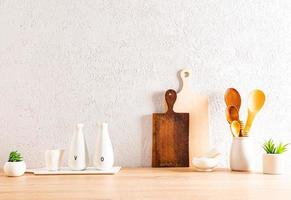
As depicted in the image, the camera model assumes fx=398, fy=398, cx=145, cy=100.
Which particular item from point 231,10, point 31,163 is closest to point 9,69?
point 31,163

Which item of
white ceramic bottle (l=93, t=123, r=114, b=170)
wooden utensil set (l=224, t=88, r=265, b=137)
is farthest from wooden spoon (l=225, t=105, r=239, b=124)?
white ceramic bottle (l=93, t=123, r=114, b=170)

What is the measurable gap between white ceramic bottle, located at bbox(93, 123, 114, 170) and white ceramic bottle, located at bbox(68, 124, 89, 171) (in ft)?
0.13

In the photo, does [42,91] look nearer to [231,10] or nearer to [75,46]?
[75,46]

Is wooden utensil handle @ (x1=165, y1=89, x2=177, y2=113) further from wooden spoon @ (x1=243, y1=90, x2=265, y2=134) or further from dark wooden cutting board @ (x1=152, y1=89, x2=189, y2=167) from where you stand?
wooden spoon @ (x1=243, y1=90, x2=265, y2=134)

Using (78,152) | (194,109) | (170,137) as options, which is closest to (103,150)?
(78,152)

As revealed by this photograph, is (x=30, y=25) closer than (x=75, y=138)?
No

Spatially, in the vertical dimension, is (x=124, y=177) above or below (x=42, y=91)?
below

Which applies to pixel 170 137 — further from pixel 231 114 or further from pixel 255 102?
pixel 255 102

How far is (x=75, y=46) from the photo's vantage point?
1.55 m

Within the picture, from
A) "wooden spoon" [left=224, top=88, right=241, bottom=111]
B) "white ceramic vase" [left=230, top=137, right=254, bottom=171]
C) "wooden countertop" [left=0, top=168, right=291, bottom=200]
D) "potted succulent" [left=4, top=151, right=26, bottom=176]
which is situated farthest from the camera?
"wooden spoon" [left=224, top=88, right=241, bottom=111]

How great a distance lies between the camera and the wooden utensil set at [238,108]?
4.79 feet

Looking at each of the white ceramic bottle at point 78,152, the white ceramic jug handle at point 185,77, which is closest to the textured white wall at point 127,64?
the white ceramic jug handle at point 185,77

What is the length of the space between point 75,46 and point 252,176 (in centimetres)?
81

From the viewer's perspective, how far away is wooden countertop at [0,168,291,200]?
990 millimetres
